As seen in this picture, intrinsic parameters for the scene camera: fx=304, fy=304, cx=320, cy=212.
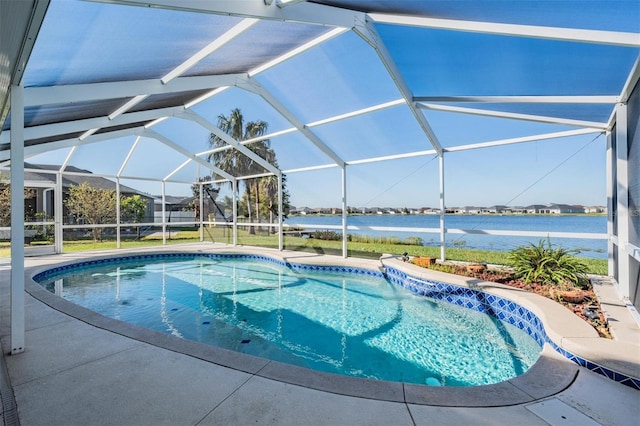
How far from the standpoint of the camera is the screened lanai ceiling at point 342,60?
334cm

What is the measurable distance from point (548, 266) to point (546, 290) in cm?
80

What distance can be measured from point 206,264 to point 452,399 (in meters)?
10.7

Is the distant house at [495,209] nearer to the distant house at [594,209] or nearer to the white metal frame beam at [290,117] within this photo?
the distant house at [594,209]

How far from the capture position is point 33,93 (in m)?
4.41

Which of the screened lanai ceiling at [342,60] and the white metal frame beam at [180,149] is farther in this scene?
the white metal frame beam at [180,149]

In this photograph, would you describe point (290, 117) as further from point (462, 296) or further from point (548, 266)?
point (548, 266)

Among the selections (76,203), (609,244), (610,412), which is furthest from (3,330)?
(76,203)

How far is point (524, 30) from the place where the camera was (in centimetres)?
359

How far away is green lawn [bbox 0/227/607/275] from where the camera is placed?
33.3ft

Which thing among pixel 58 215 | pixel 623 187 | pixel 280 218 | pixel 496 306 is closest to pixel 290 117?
pixel 280 218

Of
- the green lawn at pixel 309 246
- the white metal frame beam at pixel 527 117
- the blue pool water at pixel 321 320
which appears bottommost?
the blue pool water at pixel 321 320

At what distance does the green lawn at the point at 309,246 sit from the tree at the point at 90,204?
4.85 ft

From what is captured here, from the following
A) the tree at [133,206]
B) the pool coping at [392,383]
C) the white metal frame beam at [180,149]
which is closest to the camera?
the pool coping at [392,383]

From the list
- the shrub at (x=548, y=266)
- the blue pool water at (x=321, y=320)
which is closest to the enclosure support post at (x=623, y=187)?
the shrub at (x=548, y=266)
